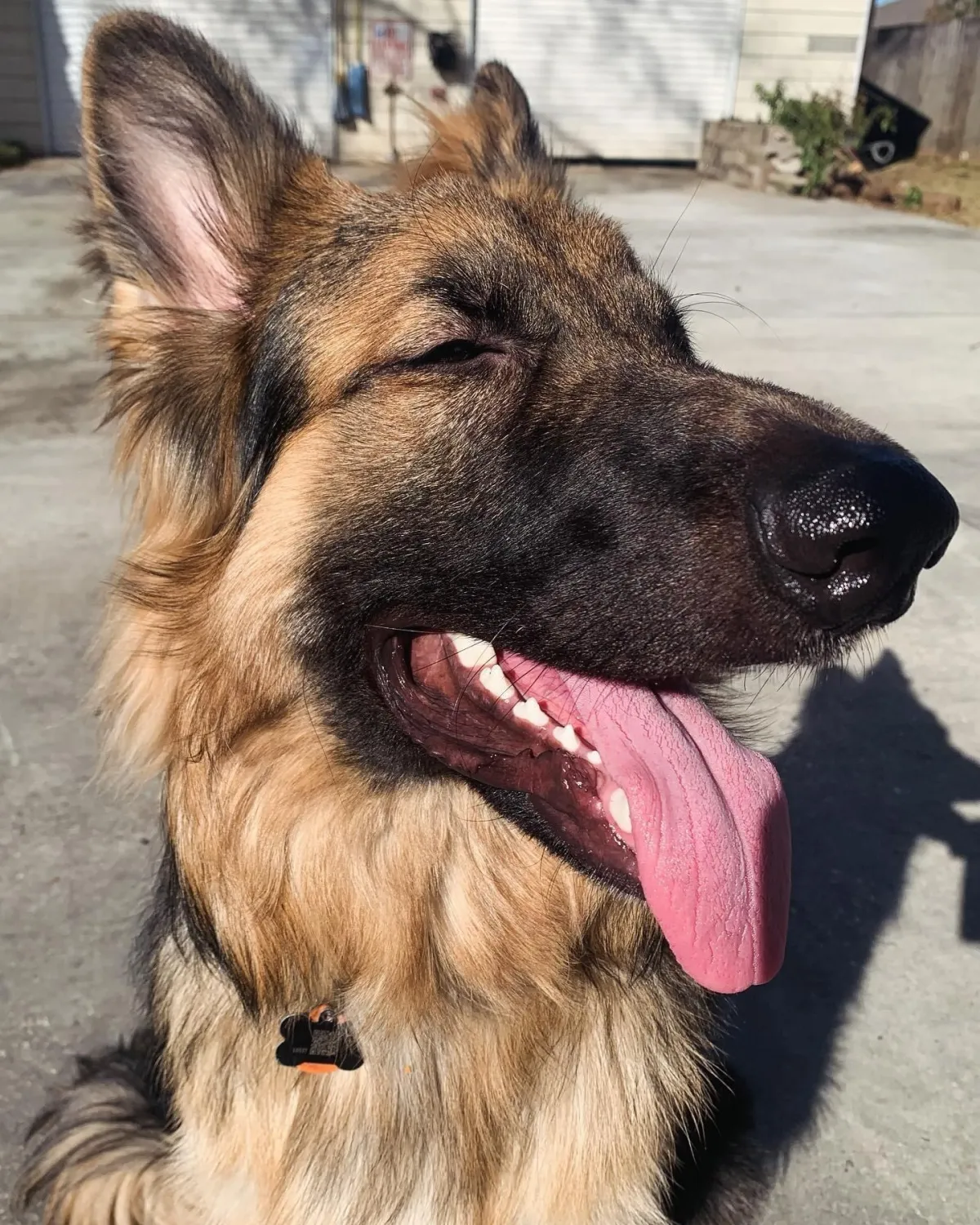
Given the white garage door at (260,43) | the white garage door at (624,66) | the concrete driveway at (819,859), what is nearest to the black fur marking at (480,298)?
the concrete driveway at (819,859)

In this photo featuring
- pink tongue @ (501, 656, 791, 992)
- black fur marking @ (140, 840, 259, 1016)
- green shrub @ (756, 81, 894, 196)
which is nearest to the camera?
pink tongue @ (501, 656, 791, 992)

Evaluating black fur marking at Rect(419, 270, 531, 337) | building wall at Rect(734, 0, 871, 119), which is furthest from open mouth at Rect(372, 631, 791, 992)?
building wall at Rect(734, 0, 871, 119)

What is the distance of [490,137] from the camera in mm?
3029

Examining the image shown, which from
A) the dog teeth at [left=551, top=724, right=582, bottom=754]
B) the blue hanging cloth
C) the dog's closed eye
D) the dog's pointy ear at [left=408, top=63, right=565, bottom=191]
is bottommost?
the blue hanging cloth

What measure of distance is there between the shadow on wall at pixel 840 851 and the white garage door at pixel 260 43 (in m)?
16.0

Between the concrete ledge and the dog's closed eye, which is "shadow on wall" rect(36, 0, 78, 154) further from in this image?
the dog's closed eye

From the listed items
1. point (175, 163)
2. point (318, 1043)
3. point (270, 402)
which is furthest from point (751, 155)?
point (318, 1043)

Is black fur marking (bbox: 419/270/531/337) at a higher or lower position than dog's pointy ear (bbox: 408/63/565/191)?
lower

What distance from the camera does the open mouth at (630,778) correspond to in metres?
1.91

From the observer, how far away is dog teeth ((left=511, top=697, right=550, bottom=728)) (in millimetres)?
2014

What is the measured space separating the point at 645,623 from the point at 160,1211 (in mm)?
1844

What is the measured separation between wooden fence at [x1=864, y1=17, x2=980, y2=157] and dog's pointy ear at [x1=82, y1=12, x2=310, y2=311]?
833 inches

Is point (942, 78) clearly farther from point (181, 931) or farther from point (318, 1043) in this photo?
point (318, 1043)

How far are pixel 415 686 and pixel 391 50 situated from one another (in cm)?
1895
